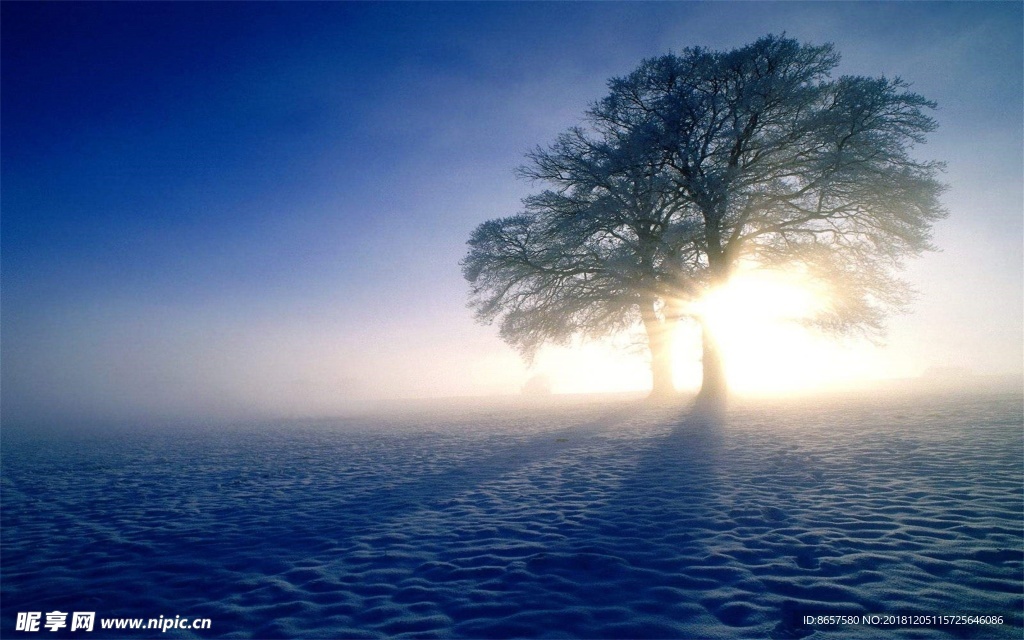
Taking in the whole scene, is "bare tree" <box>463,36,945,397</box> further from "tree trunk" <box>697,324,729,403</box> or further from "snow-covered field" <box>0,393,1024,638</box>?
"snow-covered field" <box>0,393,1024,638</box>

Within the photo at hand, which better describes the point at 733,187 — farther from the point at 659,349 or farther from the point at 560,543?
the point at 560,543

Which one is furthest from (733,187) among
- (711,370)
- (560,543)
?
(560,543)

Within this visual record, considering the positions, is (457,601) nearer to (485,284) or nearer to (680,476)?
(680,476)

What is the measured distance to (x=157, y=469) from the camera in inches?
522

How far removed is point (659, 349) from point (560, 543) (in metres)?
24.4

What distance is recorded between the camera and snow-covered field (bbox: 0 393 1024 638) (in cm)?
402

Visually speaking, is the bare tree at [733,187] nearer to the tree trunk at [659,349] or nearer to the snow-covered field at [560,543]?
the tree trunk at [659,349]

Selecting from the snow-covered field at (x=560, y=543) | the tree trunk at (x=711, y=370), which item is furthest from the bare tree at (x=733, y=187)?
the snow-covered field at (x=560, y=543)

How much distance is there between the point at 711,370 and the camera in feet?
80.1

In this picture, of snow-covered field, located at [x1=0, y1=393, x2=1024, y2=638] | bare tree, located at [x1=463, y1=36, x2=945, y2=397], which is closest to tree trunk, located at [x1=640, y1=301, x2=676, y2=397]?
bare tree, located at [x1=463, y1=36, x2=945, y2=397]

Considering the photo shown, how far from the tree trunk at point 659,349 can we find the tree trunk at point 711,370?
2.90m

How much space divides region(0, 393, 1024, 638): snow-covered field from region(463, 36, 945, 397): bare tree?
1055 cm

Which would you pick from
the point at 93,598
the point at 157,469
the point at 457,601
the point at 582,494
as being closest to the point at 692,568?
the point at 457,601

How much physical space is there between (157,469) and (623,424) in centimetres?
1509
